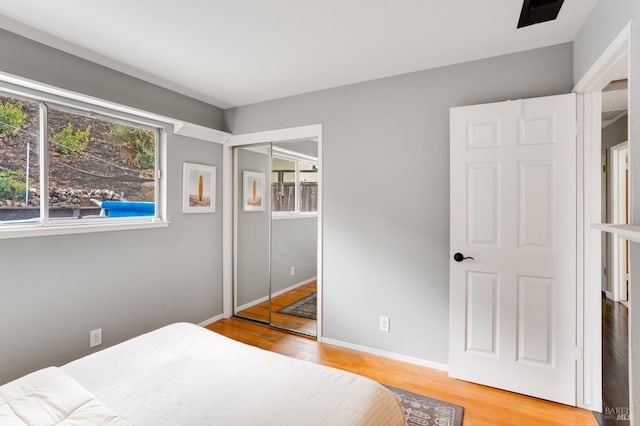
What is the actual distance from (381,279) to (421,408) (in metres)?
1.03

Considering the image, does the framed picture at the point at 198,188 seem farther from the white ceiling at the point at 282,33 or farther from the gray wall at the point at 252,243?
the white ceiling at the point at 282,33

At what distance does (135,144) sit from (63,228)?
3.27 ft

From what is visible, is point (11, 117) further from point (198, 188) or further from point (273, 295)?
point (273, 295)

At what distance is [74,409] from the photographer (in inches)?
45.3

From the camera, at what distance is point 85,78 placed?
7.69 ft

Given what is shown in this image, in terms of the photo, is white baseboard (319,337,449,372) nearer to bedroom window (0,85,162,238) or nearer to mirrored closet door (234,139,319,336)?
mirrored closet door (234,139,319,336)

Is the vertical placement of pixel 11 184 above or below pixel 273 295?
above

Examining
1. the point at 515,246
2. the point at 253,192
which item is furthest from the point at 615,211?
the point at 253,192

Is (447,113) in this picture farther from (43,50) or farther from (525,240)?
(43,50)

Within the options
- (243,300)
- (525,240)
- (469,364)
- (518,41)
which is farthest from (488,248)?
(243,300)

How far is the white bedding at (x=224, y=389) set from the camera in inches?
45.8

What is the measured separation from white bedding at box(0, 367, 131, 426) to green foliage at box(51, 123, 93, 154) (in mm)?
1707

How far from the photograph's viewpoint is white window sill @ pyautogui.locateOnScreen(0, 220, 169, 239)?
6.51ft

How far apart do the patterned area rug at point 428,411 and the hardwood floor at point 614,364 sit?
0.92 m
